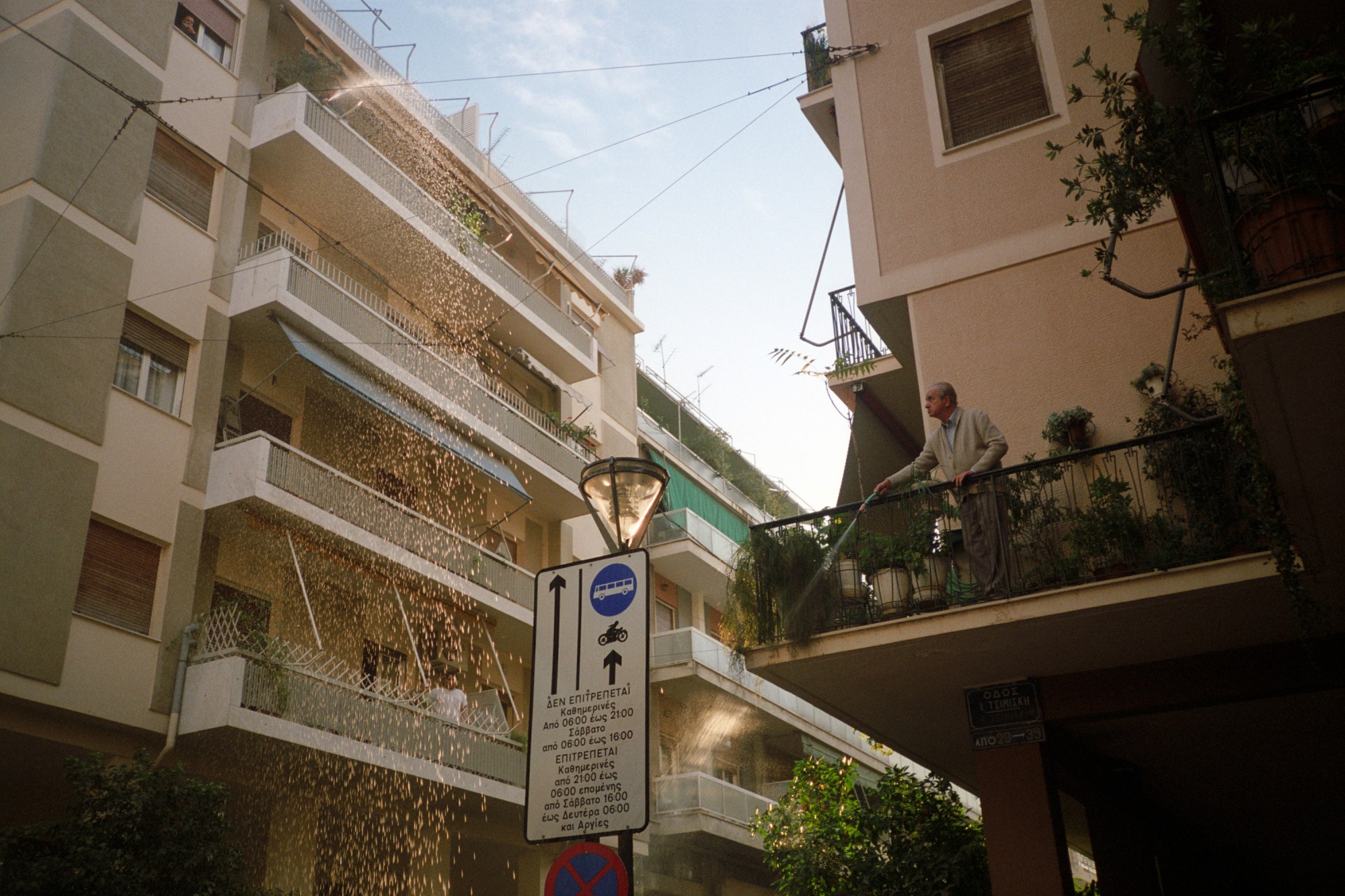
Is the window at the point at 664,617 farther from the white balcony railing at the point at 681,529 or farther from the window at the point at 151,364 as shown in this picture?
the window at the point at 151,364

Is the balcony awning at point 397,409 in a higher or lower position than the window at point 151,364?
higher

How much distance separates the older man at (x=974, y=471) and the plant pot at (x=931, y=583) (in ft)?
0.80

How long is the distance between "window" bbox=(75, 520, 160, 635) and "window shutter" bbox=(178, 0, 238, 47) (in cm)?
869

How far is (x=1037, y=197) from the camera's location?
446 inches

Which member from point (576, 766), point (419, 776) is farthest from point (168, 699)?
point (576, 766)

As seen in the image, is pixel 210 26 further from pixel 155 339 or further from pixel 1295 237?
pixel 1295 237

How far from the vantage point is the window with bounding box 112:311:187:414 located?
1553 cm

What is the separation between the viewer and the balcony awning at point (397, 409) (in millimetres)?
17203

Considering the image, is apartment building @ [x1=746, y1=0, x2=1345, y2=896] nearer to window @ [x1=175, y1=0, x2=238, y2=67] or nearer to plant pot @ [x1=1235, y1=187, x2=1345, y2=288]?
plant pot @ [x1=1235, y1=187, x2=1345, y2=288]

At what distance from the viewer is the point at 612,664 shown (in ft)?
20.3

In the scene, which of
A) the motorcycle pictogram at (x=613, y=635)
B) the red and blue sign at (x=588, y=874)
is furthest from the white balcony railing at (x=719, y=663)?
the red and blue sign at (x=588, y=874)

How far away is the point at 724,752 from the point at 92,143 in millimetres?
19600

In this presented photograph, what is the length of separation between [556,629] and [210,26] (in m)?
15.8

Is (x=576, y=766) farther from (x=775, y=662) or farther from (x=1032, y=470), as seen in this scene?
(x=1032, y=470)
